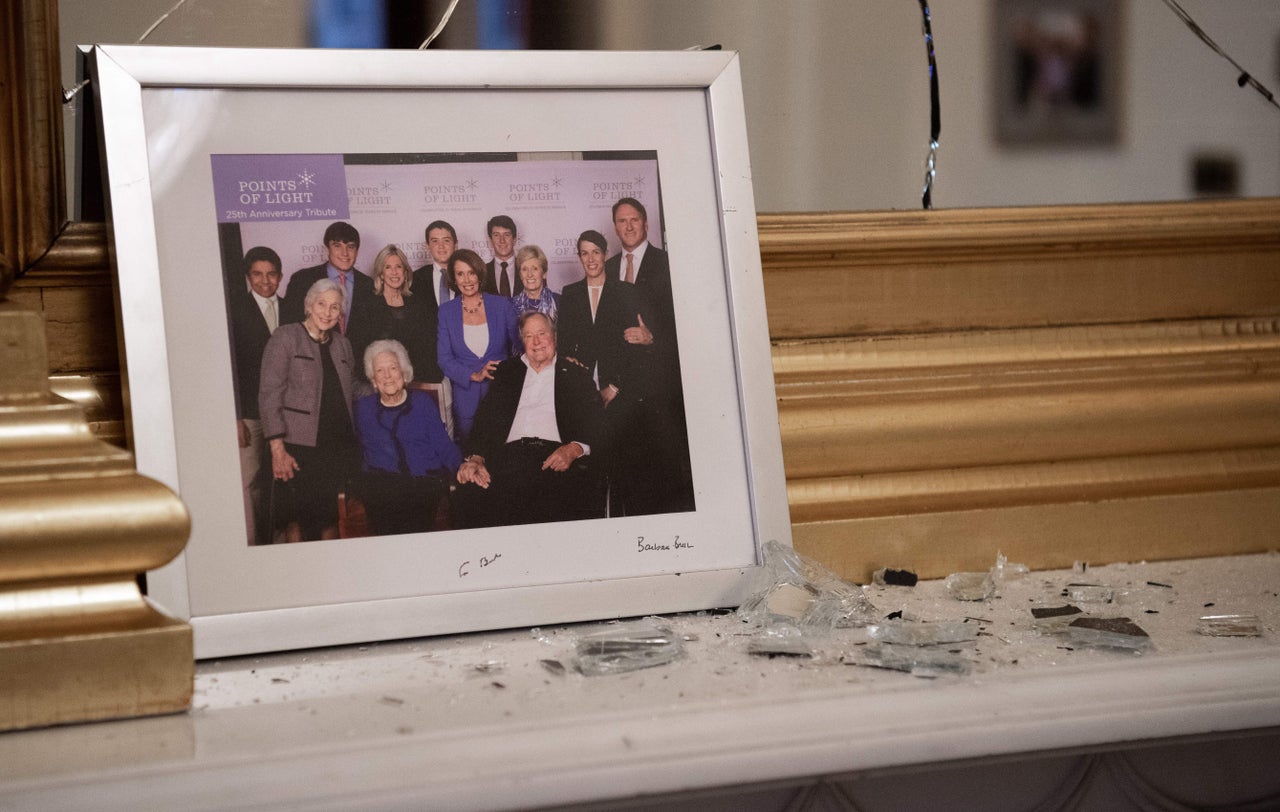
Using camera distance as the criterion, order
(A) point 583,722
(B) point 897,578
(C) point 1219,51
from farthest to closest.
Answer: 1. (C) point 1219,51
2. (B) point 897,578
3. (A) point 583,722

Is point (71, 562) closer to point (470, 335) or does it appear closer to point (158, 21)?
point (470, 335)

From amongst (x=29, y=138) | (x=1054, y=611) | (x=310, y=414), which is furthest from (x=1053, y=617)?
(x=29, y=138)

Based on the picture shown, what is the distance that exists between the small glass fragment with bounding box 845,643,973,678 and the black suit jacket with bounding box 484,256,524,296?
32cm

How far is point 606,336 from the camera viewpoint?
73cm

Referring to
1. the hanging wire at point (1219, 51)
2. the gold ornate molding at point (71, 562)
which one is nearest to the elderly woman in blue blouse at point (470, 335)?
the gold ornate molding at point (71, 562)

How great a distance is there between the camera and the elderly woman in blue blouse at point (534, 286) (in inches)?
28.2

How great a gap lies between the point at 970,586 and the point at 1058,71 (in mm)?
456

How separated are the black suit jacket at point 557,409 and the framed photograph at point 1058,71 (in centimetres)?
44

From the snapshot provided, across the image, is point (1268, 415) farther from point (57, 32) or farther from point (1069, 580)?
point (57, 32)

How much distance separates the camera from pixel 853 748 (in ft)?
1.58

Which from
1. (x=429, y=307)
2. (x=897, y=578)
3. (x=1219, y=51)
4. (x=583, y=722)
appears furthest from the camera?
(x=1219, y=51)

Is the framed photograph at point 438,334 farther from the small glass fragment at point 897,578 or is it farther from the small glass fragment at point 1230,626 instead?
the small glass fragment at point 1230,626

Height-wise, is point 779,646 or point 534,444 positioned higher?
point 534,444
